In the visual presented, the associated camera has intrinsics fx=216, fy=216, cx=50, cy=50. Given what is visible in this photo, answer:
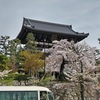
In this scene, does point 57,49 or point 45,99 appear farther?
Answer: point 57,49

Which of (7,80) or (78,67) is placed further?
(7,80)

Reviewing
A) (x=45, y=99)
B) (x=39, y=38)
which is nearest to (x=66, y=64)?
(x=45, y=99)

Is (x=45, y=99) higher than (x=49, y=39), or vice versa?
(x=49, y=39)

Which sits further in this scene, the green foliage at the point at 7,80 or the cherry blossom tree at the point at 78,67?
the green foliage at the point at 7,80

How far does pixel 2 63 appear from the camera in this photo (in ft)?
88.9

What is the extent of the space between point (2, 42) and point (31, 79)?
15.1m

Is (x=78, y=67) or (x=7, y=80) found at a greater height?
(x=78, y=67)

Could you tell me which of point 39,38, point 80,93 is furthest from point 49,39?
point 80,93

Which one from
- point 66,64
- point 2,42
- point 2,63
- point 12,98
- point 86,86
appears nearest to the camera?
point 12,98

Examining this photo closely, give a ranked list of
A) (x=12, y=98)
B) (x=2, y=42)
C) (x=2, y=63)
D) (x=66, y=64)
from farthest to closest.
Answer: (x=2, y=42), (x=2, y=63), (x=66, y=64), (x=12, y=98)

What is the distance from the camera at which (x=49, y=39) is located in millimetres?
43531

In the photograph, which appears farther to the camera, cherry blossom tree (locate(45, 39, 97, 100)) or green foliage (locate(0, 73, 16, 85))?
green foliage (locate(0, 73, 16, 85))

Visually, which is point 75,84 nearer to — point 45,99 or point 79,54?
point 79,54

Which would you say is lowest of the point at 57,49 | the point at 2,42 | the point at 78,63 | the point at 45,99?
the point at 45,99
